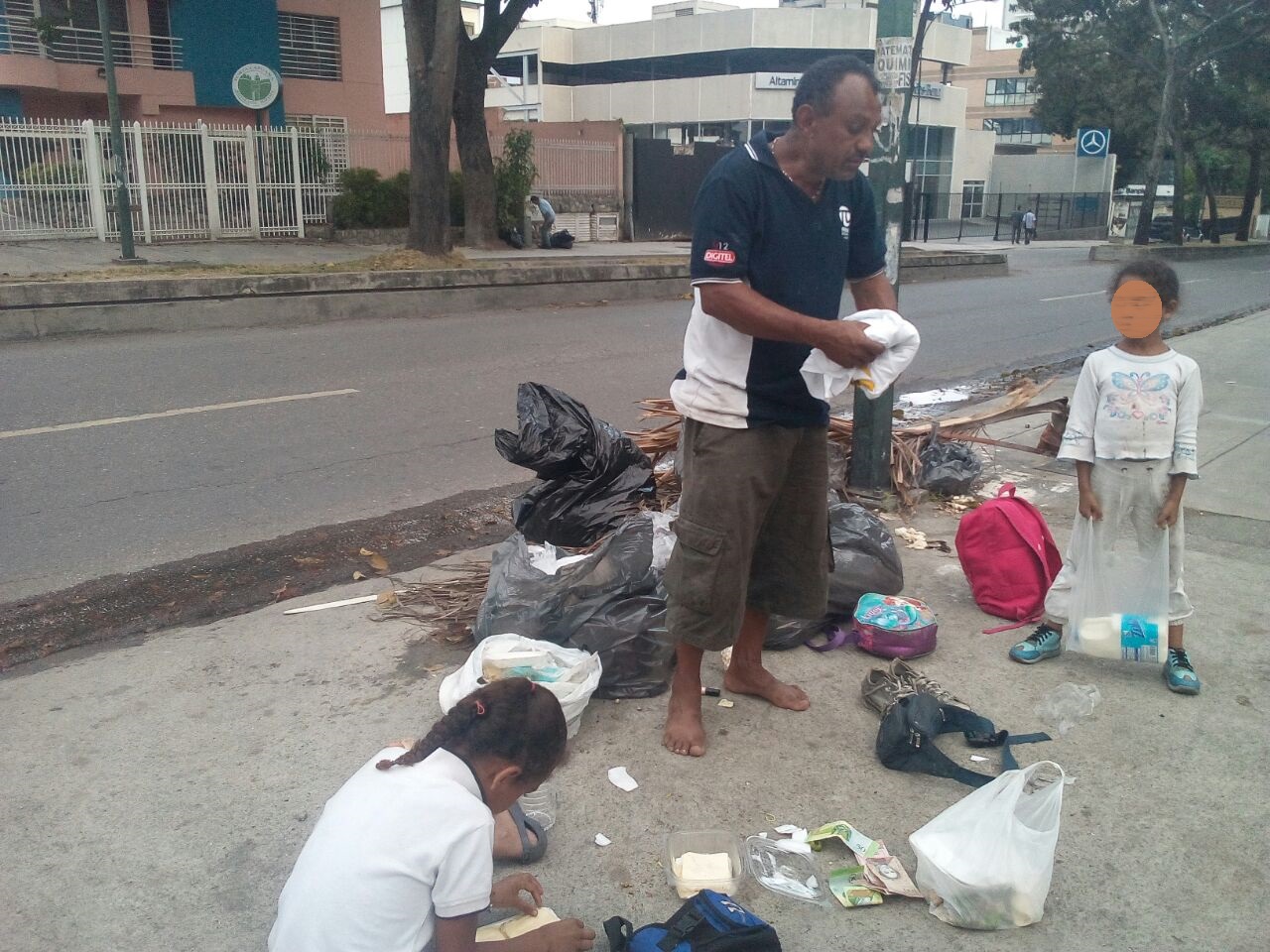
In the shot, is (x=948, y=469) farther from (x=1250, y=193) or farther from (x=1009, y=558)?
(x=1250, y=193)

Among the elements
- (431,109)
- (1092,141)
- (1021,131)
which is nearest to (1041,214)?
(1092,141)

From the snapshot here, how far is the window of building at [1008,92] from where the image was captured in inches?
2756

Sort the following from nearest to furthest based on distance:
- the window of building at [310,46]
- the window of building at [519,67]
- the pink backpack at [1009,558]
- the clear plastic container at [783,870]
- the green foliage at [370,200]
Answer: the clear plastic container at [783,870]
the pink backpack at [1009,558]
the green foliage at [370,200]
the window of building at [310,46]
the window of building at [519,67]

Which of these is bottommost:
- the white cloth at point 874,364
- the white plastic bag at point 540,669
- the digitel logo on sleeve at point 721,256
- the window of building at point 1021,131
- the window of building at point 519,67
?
the white plastic bag at point 540,669

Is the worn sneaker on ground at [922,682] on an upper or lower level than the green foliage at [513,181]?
lower

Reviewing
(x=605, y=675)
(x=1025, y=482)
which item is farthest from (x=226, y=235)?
(x=605, y=675)

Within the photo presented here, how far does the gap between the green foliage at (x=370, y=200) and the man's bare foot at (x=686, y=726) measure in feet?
63.2

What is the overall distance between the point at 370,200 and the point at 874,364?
19915 mm

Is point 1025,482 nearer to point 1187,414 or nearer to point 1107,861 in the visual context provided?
point 1187,414

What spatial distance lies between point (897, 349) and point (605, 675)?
143cm

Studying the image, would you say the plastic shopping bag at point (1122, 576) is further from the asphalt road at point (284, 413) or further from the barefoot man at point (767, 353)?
the asphalt road at point (284, 413)

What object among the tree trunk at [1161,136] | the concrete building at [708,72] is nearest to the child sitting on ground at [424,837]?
the tree trunk at [1161,136]

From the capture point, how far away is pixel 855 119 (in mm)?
2768

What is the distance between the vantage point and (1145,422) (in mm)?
3461
